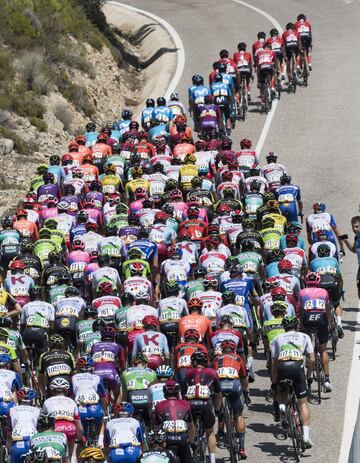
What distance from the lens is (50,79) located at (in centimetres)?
3984

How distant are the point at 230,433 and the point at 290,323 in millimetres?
1773

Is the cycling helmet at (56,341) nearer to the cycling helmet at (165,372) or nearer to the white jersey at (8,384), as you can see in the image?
the white jersey at (8,384)

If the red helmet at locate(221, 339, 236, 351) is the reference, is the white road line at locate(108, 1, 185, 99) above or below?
above

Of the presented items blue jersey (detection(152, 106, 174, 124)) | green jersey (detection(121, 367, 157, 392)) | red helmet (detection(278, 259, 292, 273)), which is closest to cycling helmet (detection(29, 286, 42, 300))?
green jersey (detection(121, 367, 157, 392))

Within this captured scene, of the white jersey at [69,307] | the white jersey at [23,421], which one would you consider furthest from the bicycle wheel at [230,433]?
the white jersey at [69,307]

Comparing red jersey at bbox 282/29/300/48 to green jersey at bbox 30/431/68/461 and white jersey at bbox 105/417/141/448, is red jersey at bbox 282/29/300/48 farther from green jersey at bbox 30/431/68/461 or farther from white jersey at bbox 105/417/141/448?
green jersey at bbox 30/431/68/461

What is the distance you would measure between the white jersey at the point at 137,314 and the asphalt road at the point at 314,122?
6.47 ft

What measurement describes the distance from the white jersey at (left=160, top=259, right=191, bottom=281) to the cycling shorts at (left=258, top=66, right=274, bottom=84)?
1218 centimetres

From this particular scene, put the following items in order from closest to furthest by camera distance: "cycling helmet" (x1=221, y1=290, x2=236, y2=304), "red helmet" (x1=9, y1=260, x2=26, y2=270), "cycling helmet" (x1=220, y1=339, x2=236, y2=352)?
1. "cycling helmet" (x1=220, y1=339, x2=236, y2=352)
2. "cycling helmet" (x1=221, y1=290, x2=236, y2=304)
3. "red helmet" (x1=9, y1=260, x2=26, y2=270)

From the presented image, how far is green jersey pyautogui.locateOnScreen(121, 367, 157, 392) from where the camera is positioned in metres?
20.1

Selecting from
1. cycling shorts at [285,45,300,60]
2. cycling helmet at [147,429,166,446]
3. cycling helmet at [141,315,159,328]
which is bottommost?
cycling helmet at [147,429,166,446]

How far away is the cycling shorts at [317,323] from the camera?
2183 centimetres

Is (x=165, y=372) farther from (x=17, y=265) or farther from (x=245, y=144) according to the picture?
(x=245, y=144)

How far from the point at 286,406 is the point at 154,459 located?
3.07 m
